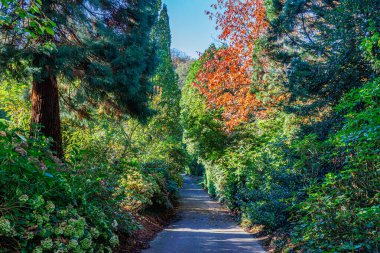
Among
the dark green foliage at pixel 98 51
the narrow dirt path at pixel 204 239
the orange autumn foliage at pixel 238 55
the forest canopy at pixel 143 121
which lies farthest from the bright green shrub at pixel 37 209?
the orange autumn foliage at pixel 238 55

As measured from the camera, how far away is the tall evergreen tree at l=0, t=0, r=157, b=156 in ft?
16.8

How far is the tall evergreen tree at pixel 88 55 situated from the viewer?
5133 mm

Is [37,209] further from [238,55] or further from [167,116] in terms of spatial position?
[167,116]

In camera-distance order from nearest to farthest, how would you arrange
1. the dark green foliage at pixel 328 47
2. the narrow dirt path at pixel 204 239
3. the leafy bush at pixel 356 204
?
the leafy bush at pixel 356 204 < the dark green foliage at pixel 328 47 < the narrow dirt path at pixel 204 239

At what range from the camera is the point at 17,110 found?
7.89 m

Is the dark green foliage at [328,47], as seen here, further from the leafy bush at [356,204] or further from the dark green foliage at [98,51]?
the dark green foliage at [98,51]

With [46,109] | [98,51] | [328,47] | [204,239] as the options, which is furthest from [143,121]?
[328,47]

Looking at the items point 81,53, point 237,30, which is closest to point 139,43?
point 81,53

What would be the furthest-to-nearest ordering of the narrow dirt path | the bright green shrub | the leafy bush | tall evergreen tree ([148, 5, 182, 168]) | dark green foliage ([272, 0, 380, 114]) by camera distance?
tall evergreen tree ([148, 5, 182, 168]) → the narrow dirt path → dark green foliage ([272, 0, 380, 114]) → the leafy bush → the bright green shrub

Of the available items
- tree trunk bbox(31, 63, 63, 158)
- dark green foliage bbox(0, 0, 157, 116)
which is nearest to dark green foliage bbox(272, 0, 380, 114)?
dark green foliage bbox(0, 0, 157, 116)

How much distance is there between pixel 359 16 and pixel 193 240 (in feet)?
20.8

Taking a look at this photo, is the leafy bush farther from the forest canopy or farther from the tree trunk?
the tree trunk

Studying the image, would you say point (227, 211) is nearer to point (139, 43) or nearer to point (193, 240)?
point (193, 240)

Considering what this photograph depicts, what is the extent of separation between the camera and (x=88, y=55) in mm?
6133
